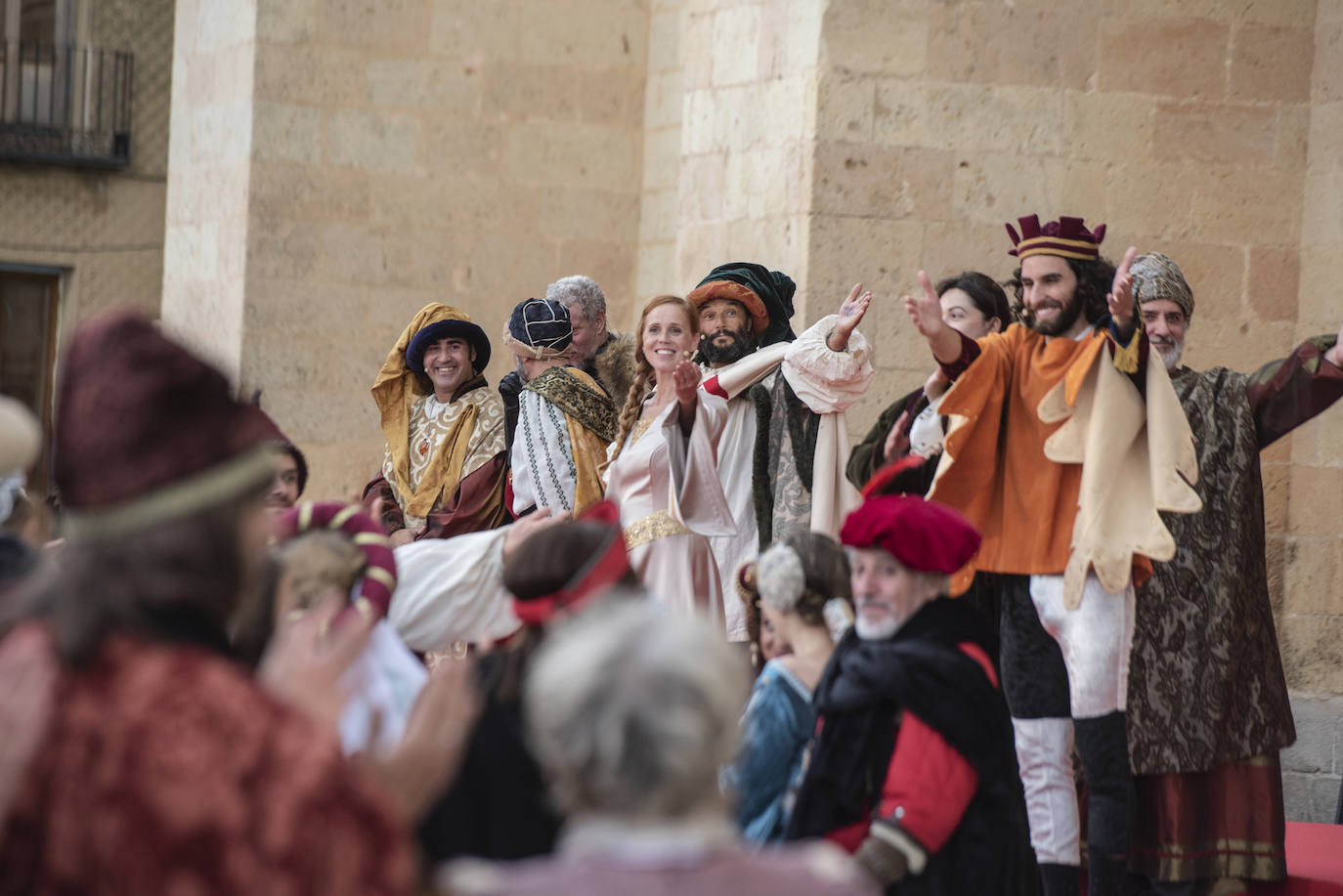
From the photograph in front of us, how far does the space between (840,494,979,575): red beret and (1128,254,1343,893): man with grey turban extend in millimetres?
2079

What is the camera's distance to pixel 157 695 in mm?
1713

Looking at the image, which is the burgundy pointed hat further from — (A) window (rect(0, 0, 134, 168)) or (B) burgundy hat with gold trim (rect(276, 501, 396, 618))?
(A) window (rect(0, 0, 134, 168))

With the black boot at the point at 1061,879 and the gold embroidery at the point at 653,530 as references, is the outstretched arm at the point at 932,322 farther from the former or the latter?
the black boot at the point at 1061,879

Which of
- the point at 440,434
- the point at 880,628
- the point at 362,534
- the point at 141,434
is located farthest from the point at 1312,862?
the point at 141,434

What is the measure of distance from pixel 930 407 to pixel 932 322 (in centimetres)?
66

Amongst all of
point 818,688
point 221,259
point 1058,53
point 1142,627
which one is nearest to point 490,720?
point 818,688

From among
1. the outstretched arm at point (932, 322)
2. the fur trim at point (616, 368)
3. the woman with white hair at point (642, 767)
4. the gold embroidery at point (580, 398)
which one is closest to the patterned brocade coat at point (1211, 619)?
the outstretched arm at point (932, 322)

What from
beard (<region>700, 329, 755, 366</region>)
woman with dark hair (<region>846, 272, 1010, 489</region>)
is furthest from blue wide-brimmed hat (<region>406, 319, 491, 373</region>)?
woman with dark hair (<region>846, 272, 1010, 489</region>)

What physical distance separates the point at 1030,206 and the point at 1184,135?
69cm

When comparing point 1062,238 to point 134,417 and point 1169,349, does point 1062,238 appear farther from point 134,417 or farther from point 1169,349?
point 134,417

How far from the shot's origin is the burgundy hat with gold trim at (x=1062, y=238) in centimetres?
498

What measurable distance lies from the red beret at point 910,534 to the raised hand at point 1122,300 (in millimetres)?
1386

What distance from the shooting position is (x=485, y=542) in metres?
4.14

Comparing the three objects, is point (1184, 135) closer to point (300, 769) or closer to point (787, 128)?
point (787, 128)
